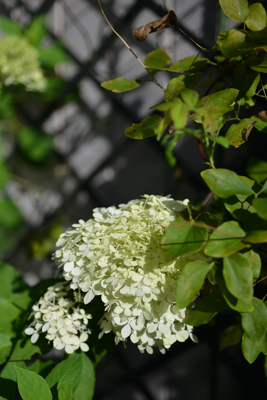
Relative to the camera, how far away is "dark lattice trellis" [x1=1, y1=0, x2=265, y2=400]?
3.01 feet

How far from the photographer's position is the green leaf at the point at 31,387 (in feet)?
1.59

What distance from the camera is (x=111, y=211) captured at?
0.60 metres

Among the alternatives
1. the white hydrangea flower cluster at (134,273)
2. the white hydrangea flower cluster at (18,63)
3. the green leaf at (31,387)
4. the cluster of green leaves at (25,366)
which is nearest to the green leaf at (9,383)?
the cluster of green leaves at (25,366)

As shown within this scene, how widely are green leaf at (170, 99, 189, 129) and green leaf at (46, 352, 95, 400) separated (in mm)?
473

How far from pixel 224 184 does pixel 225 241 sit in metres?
0.08

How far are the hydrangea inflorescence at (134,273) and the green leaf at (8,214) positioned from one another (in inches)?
32.1

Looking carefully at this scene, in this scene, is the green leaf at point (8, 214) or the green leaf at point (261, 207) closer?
the green leaf at point (261, 207)

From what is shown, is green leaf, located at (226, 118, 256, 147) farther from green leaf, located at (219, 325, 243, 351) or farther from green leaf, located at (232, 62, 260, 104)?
green leaf, located at (219, 325, 243, 351)

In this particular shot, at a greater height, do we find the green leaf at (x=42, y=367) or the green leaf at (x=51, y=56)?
the green leaf at (x=51, y=56)

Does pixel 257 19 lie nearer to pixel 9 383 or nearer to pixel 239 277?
pixel 239 277

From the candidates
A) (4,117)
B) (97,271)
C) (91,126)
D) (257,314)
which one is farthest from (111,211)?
(4,117)

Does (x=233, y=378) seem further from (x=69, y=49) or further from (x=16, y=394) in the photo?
(x=69, y=49)

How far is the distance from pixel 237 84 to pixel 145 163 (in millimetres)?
495

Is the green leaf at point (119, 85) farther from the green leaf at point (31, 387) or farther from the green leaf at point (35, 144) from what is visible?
the green leaf at point (35, 144)
